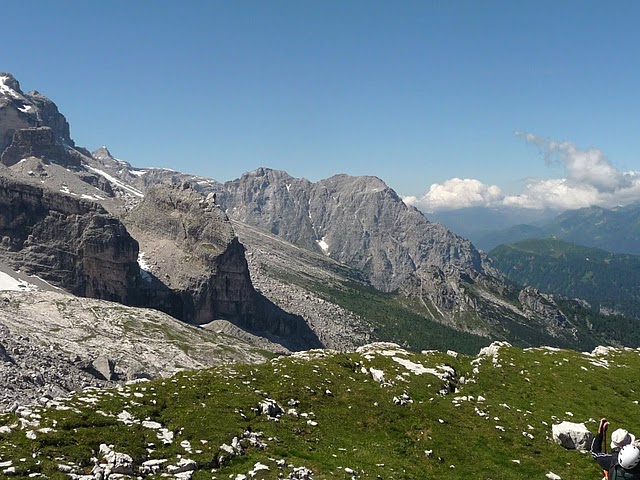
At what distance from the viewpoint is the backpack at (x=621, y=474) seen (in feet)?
42.1

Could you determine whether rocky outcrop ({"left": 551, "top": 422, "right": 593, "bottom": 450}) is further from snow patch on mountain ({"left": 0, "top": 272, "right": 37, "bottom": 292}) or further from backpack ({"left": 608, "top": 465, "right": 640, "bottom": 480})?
snow patch on mountain ({"left": 0, "top": 272, "right": 37, "bottom": 292})

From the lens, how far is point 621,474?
1317 cm

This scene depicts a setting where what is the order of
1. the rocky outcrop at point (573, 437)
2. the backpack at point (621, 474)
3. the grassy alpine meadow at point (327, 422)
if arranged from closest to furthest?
1. the backpack at point (621, 474)
2. the grassy alpine meadow at point (327, 422)
3. the rocky outcrop at point (573, 437)

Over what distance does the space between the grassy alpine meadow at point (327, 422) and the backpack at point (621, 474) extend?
1500 centimetres

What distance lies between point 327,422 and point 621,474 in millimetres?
24150

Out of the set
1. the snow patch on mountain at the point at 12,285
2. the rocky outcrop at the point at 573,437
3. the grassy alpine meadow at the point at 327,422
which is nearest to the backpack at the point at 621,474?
the grassy alpine meadow at the point at 327,422

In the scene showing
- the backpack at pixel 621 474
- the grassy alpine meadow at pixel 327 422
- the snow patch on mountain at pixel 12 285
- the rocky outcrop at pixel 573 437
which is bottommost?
the snow patch on mountain at pixel 12 285

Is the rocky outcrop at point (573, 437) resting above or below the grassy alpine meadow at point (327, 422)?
above

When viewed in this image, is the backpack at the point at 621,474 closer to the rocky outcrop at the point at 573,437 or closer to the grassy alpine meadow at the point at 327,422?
the grassy alpine meadow at the point at 327,422

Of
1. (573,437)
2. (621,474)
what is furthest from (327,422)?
(621,474)

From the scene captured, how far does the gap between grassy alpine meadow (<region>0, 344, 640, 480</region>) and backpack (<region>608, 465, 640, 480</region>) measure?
15002 mm

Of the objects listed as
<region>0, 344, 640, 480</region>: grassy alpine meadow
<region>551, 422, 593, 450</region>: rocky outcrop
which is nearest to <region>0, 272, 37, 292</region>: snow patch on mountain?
<region>0, 344, 640, 480</region>: grassy alpine meadow

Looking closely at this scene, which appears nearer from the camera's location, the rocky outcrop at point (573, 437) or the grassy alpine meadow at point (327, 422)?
the grassy alpine meadow at point (327, 422)

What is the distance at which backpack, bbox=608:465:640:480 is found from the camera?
505 inches
